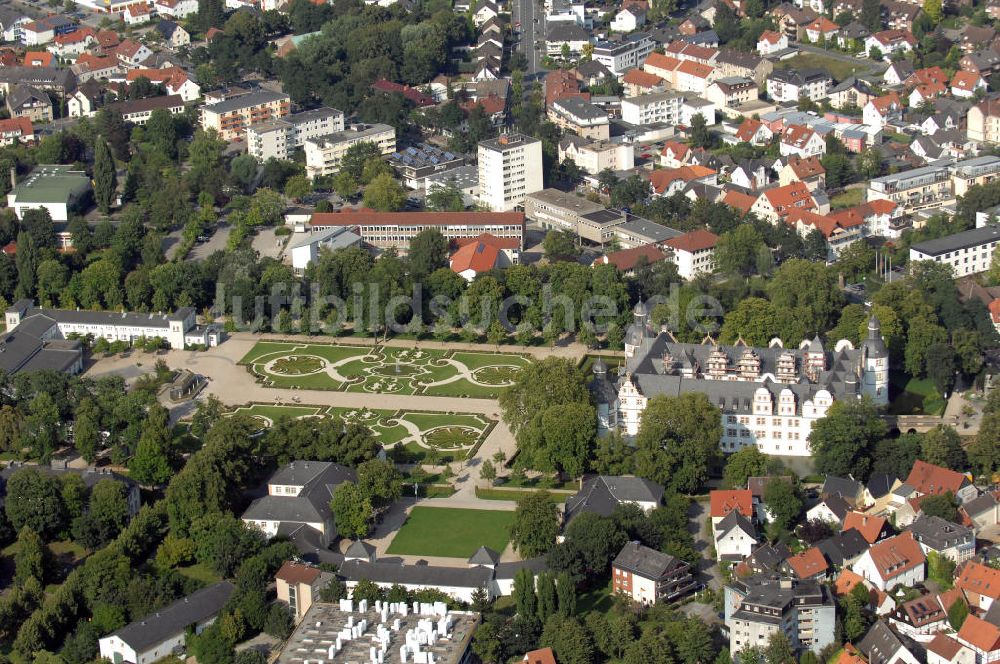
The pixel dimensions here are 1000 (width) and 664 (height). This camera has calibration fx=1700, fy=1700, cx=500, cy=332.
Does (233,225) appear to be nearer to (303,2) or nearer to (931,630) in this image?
(303,2)

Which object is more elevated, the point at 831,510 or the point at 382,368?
the point at 831,510

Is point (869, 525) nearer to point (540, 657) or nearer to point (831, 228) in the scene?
point (540, 657)

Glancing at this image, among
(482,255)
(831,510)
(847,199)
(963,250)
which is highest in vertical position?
(482,255)

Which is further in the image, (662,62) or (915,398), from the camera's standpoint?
(662,62)

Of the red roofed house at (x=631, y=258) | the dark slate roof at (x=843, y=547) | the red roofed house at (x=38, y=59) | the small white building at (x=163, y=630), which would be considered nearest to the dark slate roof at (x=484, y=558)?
the small white building at (x=163, y=630)

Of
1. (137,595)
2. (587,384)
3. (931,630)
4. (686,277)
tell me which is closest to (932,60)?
(686,277)

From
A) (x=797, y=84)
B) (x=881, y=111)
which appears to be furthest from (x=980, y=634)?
(x=797, y=84)

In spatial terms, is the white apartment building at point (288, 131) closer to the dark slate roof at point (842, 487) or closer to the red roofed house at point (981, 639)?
the dark slate roof at point (842, 487)
